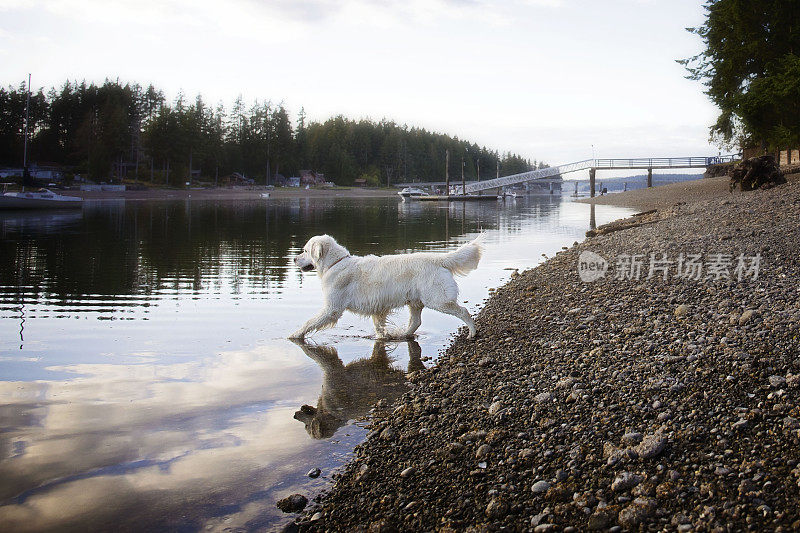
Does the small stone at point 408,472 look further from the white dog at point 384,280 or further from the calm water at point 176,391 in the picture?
the white dog at point 384,280

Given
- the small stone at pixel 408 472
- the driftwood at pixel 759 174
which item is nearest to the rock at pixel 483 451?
the small stone at pixel 408 472

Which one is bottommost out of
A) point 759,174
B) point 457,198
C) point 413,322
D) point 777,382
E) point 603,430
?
point 603,430

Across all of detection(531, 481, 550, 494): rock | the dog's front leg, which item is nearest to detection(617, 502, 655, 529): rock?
detection(531, 481, 550, 494): rock

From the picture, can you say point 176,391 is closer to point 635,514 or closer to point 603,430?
point 603,430

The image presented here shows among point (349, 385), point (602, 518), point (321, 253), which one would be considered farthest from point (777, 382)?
Result: point (321, 253)

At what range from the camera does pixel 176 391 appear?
670 centimetres

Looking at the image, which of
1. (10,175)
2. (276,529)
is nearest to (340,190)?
(10,175)

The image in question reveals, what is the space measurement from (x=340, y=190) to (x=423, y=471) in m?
122

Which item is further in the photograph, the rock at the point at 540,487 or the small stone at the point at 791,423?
the small stone at the point at 791,423

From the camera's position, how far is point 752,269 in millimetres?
9328

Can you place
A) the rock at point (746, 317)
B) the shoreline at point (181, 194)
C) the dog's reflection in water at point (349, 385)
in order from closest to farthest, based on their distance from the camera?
the dog's reflection in water at point (349, 385) → the rock at point (746, 317) → the shoreline at point (181, 194)

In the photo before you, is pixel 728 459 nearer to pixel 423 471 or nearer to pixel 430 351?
pixel 423 471

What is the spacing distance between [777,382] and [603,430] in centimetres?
136

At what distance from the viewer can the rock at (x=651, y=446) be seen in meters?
3.99
